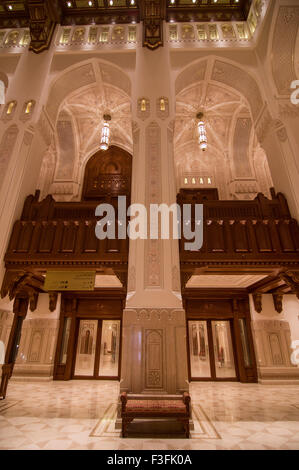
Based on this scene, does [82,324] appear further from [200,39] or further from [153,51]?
[200,39]

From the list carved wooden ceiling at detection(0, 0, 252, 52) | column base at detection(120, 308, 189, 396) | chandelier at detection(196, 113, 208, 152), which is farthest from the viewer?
carved wooden ceiling at detection(0, 0, 252, 52)

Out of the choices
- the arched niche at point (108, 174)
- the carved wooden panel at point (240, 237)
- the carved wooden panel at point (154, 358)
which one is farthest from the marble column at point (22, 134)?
the carved wooden panel at point (240, 237)

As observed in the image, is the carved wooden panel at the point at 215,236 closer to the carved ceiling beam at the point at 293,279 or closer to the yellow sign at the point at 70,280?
the carved ceiling beam at the point at 293,279

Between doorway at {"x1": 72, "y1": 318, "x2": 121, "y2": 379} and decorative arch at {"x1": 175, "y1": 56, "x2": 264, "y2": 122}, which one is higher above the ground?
decorative arch at {"x1": 175, "y1": 56, "x2": 264, "y2": 122}

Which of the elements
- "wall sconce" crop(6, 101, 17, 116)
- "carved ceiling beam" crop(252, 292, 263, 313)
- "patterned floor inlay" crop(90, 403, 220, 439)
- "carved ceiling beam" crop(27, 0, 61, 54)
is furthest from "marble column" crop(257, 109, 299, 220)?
"carved ceiling beam" crop(27, 0, 61, 54)

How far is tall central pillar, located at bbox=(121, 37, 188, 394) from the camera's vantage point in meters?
4.45

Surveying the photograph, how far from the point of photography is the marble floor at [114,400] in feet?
10.5

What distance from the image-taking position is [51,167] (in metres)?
9.88

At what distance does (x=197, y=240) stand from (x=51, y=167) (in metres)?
7.05

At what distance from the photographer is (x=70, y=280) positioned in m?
5.72

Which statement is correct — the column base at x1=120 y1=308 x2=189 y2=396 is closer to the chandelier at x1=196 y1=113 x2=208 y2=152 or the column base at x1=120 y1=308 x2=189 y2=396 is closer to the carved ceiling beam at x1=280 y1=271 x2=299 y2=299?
the carved ceiling beam at x1=280 y1=271 x2=299 y2=299

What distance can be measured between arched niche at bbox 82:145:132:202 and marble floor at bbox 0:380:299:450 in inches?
253

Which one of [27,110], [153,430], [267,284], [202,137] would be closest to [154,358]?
[153,430]

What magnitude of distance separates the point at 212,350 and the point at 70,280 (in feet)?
19.4
